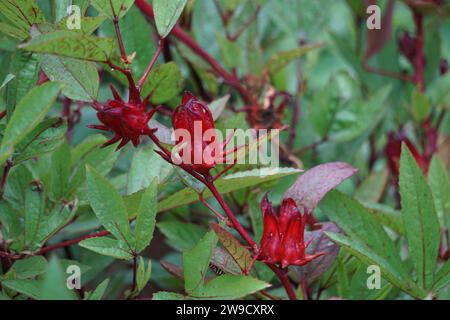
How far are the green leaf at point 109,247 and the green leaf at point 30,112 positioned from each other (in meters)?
0.09

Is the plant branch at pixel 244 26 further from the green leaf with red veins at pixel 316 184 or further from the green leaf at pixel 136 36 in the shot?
the green leaf with red veins at pixel 316 184

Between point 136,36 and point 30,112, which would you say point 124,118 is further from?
point 136,36

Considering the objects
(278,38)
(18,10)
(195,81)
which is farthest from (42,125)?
(278,38)

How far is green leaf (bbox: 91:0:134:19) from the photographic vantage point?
55cm

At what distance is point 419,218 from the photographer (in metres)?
0.63

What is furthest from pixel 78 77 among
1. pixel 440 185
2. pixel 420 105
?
pixel 420 105

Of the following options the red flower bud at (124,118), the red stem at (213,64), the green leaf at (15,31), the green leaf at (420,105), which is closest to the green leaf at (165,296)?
the red flower bud at (124,118)

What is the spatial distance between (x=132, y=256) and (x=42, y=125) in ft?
0.42

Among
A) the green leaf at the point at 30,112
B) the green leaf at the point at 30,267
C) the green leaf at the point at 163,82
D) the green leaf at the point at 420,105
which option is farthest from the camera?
Answer: the green leaf at the point at 420,105

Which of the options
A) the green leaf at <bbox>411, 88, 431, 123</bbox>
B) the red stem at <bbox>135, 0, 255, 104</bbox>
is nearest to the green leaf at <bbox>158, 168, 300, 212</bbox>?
the red stem at <bbox>135, 0, 255, 104</bbox>

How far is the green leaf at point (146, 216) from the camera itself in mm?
543

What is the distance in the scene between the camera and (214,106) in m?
0.71

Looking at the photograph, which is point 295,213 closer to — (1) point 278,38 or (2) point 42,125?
(2) point 42,125
